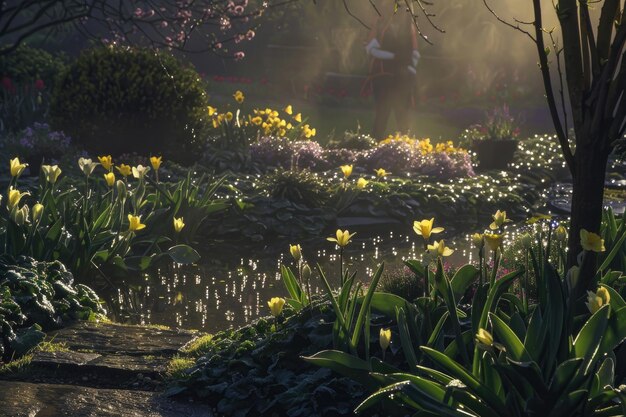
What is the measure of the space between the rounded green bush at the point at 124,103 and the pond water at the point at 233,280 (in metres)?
3.70

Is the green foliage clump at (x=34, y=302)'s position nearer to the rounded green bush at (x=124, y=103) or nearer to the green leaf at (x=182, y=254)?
the green leaf at (x=182, y=254)

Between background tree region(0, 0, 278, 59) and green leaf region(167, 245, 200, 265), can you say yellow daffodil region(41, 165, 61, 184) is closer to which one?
green leaf region(167, 245, 200, 265)

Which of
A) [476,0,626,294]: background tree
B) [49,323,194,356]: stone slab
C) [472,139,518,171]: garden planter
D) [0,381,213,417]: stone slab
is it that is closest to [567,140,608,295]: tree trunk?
[476,0,626,294]: background tree

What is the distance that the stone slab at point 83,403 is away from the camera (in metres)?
4.62

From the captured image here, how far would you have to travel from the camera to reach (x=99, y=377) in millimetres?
5309

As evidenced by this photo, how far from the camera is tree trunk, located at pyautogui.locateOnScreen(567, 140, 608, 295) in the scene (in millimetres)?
4812

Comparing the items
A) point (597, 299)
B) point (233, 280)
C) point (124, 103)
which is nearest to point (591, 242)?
point (597, 299)

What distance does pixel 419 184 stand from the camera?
12.4 m

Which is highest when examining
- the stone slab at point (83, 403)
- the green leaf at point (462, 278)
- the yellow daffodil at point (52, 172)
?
the yellow daffodil at point (52, 172)

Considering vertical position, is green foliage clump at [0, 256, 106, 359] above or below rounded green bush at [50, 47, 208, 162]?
below

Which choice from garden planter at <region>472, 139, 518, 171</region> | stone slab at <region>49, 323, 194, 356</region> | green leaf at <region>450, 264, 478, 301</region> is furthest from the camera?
garden planter at <region>472, 139, 518, 171</region>

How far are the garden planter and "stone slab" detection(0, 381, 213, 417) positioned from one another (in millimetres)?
11099

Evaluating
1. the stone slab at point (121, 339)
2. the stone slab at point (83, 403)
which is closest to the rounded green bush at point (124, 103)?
the stone slab at point (121, 339)

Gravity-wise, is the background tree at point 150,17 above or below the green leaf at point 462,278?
above
